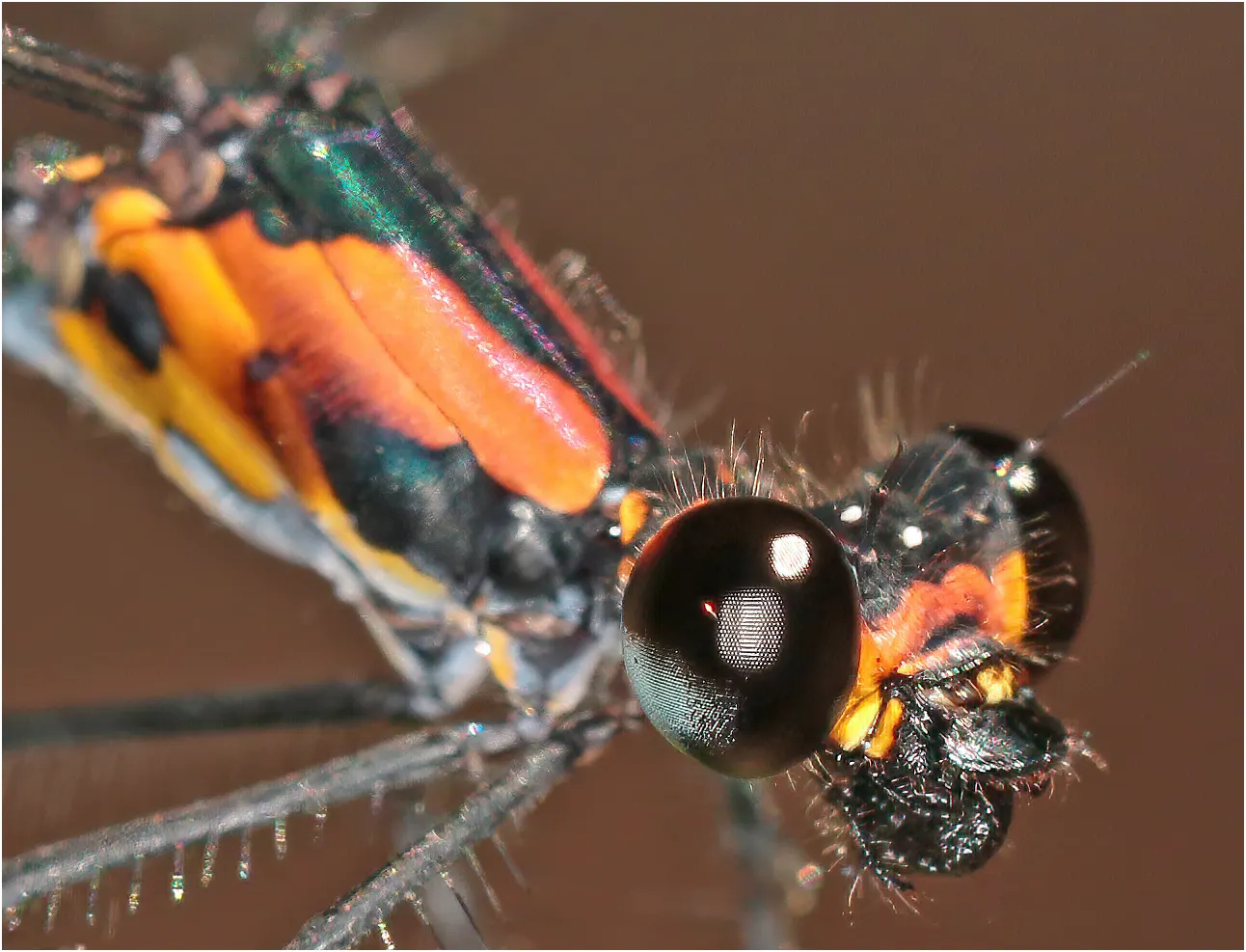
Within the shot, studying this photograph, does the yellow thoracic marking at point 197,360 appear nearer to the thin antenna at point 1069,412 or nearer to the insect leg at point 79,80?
the insect leg at point 79,80

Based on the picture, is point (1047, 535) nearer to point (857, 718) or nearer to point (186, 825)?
point (857, 718)

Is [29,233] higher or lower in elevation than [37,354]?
higher

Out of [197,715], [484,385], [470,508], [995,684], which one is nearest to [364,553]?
[470,508]

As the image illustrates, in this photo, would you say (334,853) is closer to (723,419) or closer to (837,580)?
(723,419)

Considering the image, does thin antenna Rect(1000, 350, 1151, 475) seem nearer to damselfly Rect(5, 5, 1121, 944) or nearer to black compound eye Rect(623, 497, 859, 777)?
damselfly Rect(5, 5, 1121, 944)

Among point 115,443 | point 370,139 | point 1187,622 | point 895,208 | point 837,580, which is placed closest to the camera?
point 837,580

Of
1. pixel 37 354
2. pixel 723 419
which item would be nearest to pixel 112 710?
pixel 37 354
